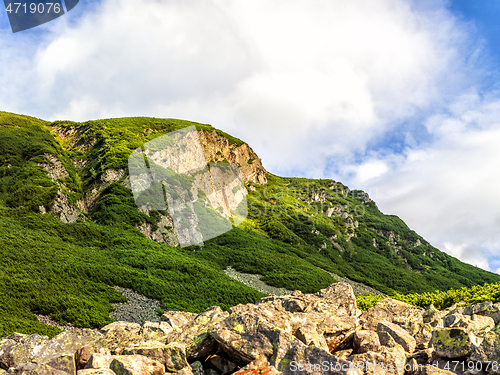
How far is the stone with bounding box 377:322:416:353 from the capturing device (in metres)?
8.28

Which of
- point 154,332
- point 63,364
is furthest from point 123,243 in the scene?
point 63,364

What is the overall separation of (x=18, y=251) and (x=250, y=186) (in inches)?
4125

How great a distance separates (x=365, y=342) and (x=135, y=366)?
236 inches

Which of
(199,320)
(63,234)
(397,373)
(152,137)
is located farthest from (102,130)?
(397,373)

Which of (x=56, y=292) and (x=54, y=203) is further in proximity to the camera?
(x=54, y=203)

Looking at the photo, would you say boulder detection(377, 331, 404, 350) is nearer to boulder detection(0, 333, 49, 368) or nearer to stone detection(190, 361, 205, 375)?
stone detection(190, 361, 205, 375)

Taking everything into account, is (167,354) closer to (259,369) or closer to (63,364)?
(63,364)

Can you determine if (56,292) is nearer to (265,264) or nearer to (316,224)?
(265,264)

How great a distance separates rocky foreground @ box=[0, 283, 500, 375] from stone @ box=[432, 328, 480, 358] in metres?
0.02

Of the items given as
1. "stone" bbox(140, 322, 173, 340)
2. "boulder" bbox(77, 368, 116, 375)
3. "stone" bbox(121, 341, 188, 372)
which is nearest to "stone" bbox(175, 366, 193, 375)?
"stone" bbox(121, 341, 188, 372)

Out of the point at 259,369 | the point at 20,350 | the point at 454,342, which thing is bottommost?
the point at 20,350

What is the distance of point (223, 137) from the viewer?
394 ft

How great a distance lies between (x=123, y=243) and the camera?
4256 centimetres

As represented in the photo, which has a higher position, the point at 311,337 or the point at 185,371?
the point at 311,337
